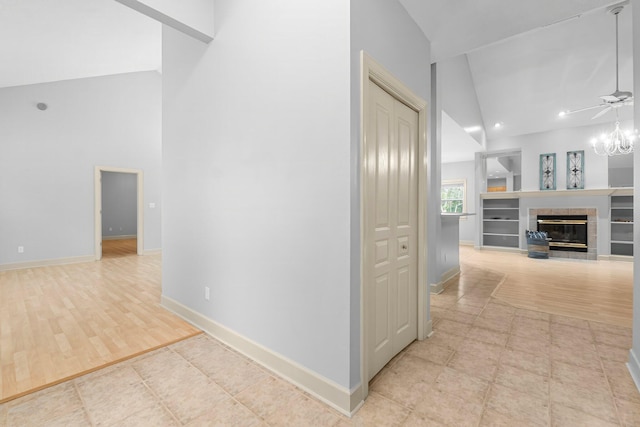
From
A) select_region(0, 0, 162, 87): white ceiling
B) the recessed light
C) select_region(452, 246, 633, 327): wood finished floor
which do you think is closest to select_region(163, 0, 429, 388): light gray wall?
select_region(0, 0, 162, 87): white ceiling

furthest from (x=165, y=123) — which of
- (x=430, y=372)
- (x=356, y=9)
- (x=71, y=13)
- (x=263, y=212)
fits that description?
(x=430, y=372)

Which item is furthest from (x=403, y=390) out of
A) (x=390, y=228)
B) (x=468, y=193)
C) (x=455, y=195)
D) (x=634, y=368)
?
(x=455, y=195)

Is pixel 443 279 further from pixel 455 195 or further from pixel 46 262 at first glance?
pixel 46 262

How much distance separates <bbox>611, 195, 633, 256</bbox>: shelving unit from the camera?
670cm

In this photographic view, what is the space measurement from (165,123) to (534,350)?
4472mm

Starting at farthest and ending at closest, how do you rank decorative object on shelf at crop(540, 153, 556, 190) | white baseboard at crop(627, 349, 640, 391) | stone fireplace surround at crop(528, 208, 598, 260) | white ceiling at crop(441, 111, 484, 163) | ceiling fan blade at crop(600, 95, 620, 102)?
decorative object on shelf at crop(540, 153, 556, 190), stone fireplace surround at crop(528, 208, 598, 260), white ceiling at crop(441, 111, 484, 163), ceiling fan blade at crop(600, 95, 620, 102), white baseboard at crop(627, 349, 640, 391)

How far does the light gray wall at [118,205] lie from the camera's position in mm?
10297

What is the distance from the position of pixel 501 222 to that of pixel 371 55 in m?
8.53

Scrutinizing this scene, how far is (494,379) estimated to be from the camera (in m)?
1.97

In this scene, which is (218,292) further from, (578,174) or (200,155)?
(578,174)

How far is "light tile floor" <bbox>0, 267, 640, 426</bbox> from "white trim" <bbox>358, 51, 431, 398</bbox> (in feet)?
0.84

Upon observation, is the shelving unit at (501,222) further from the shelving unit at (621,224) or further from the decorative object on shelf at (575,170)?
the shelving unit at (621,224)

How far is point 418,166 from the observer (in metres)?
2.57

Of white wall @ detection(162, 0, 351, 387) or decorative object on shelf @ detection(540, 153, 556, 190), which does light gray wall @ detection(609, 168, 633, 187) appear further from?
white wall @ detection(162, 0, 351, 387)
